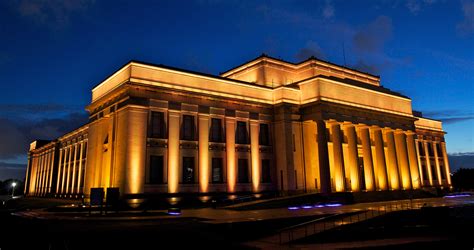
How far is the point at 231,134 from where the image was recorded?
40.9m

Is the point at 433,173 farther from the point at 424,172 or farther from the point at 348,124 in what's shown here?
the point at 348,124

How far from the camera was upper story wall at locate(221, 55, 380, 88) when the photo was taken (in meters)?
48.2

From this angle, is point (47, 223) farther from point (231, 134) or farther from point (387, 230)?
point (231, 134)

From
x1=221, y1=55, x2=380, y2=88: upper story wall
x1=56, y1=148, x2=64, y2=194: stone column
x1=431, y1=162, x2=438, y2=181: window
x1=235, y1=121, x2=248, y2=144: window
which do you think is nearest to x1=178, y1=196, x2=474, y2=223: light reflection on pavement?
x1=235, y1=121, x2=248, y2=144: window

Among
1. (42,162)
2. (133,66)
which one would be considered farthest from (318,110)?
(42,162)

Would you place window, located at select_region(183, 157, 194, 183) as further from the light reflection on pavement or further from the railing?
the railing

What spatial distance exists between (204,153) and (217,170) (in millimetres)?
2686

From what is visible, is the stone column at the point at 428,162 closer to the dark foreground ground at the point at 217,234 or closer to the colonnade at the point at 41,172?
the dark foreground ground at the point at 217,234

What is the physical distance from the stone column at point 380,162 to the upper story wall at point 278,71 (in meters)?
10.9

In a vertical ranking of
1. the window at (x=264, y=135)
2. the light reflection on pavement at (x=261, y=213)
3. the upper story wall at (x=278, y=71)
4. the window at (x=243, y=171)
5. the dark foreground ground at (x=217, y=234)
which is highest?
the upper story wall at (x=278, y=71)

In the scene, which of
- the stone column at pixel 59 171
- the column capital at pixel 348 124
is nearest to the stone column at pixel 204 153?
the column capital at pixel 348 124

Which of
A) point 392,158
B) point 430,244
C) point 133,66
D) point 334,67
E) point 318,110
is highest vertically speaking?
point 334,67

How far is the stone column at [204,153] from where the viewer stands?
37719 millimetres

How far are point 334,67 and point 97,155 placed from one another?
1362 inches
